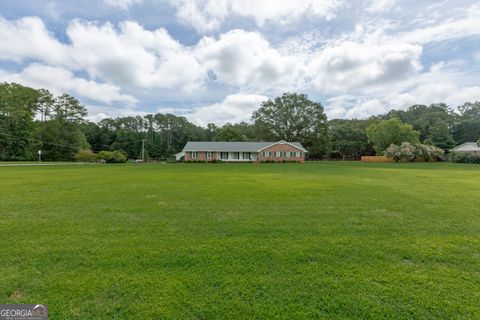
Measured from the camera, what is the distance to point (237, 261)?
345cm

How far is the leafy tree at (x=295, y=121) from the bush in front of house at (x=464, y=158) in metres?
21.0

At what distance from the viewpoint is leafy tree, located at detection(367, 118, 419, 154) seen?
49.2m

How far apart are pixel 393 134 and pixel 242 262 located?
56482mm

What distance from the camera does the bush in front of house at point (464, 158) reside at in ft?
126

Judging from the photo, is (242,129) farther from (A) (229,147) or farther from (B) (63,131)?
(B) (63,131)

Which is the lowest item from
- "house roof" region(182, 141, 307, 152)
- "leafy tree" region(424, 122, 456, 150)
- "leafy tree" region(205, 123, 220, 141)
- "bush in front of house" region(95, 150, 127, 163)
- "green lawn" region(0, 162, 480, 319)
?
"green lawn" region(0, 162, 480, 319)

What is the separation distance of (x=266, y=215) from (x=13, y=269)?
449 cm

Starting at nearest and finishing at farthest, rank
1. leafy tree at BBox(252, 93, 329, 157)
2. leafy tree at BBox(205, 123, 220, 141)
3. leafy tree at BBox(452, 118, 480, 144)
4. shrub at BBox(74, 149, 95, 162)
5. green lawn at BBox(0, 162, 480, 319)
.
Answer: green lawn at BBox(0, 162, 480, 319), shrub at BBox(74, 149, 95, 162), leafy tree at BBox(252, 93, 329, 157), leafy tree at BBox(452, 118, 480, 144), leafy tree at BBox(205, 123, 220, 141)

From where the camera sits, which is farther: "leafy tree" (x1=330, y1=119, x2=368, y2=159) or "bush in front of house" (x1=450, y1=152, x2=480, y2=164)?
"leafy tree" (x1=330, y1=119, x2=368, y2=159)

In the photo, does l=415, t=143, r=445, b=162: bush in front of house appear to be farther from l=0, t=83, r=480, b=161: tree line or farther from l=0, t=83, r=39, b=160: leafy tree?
l=0, t=83, r=39, b=160: leafy tree

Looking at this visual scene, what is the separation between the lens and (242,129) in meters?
72.5

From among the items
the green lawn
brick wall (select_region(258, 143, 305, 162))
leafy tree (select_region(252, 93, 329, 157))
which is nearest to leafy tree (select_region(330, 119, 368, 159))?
leafy tree (select_region(252, 93, 329, 157))

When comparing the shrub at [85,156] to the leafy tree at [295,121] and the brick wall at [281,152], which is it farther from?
the leafy tree at [295,121]

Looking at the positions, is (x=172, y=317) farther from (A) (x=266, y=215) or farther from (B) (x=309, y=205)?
(B) (x=309, y=205)
